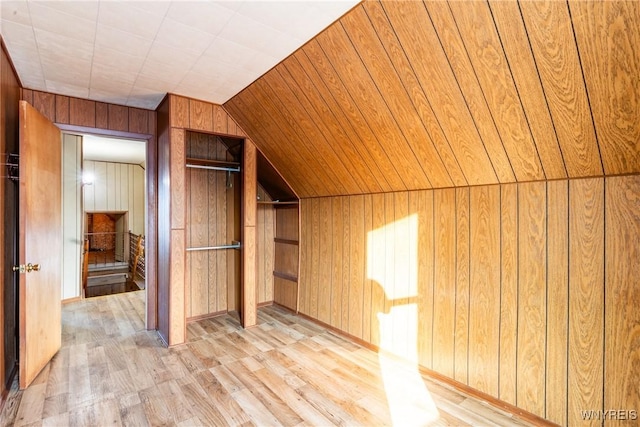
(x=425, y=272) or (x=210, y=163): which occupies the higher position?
(x=210, y=163)

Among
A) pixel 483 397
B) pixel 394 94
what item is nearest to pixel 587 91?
pixel 394 94

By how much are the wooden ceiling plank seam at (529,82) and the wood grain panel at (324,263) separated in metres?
2.08

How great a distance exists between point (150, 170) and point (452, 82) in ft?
10.0

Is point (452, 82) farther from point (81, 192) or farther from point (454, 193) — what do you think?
point (81, 192)

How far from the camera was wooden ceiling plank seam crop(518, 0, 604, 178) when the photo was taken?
1339 millimetres

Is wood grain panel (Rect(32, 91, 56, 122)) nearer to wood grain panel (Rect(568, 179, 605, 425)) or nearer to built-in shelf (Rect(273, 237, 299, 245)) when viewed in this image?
built-in shelf (Rect(273, 237, 299, 245))

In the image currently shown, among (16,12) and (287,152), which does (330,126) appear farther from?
(16,12)

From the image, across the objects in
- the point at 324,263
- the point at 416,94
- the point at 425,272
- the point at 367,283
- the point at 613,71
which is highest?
the point at 416,94

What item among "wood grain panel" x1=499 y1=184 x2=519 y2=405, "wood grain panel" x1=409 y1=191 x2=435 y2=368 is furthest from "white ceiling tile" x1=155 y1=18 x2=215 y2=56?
"wood grain panel" x1=499 y1=184 x2=519 y2=405

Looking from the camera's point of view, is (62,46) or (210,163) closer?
(62,46)

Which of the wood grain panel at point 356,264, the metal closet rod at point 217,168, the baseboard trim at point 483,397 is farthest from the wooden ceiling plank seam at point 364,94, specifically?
the metal closet rod at point 217,168

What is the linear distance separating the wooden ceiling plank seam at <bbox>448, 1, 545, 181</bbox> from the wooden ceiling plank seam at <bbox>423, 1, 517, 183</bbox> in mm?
→ 15

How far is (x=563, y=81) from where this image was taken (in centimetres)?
148

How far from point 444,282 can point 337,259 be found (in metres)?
1.24
